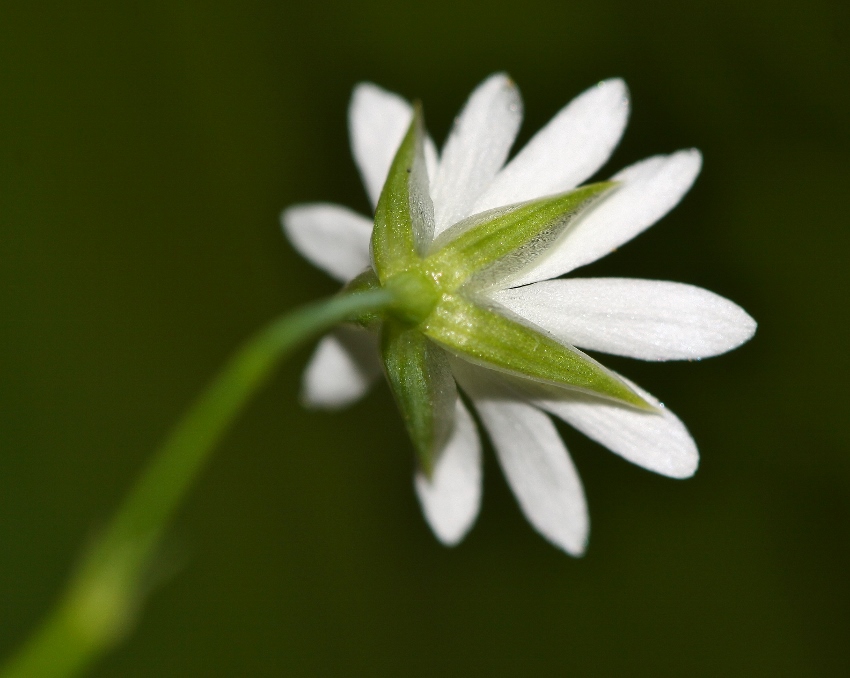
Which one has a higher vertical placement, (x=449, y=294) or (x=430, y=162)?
(x=430, y=162)

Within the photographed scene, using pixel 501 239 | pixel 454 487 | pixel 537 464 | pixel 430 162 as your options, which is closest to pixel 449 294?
pixel 501 239

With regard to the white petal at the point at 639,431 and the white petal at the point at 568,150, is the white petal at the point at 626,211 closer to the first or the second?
the white petal at the point at 568,150

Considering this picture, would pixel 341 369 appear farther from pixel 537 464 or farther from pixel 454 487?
pixel 537 464

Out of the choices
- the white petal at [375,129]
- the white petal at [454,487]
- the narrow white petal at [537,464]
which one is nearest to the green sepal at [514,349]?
the narrow white petal at [537,464]

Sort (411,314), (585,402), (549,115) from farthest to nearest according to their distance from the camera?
(549,115), (585,402), (411,314)

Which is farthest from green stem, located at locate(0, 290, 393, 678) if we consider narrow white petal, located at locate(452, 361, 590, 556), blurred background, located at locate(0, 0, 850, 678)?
blurred background, located at locate(0, 0, 850, 678)

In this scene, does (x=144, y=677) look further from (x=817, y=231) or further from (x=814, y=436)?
(x=817, y=231)

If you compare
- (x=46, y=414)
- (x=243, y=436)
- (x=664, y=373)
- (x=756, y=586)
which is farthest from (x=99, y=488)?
(x=756, y=586)
